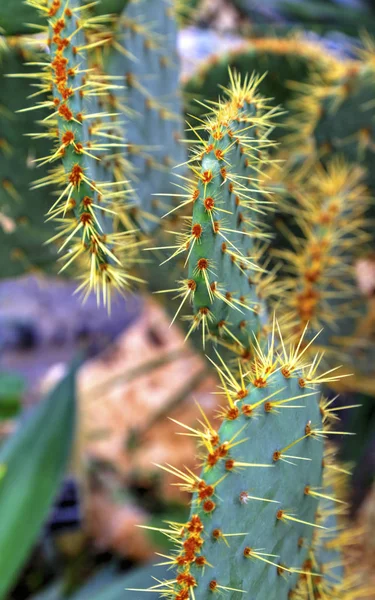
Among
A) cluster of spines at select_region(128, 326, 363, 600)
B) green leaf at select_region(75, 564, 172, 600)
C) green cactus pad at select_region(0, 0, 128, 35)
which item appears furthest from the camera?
green leaf at select_region(75, 564, 172, 600)

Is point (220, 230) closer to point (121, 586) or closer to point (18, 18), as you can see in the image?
point (18, 18)

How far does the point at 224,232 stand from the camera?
25.0 inches

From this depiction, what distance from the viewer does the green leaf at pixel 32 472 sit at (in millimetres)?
1301

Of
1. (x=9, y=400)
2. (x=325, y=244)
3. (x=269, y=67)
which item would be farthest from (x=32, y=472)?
(x=269, y=67)

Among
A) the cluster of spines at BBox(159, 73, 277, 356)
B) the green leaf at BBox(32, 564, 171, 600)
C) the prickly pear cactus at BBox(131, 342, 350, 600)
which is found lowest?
the green leaf at BBox(32, 564, 171, 600)

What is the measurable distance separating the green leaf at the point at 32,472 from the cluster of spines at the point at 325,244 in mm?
606

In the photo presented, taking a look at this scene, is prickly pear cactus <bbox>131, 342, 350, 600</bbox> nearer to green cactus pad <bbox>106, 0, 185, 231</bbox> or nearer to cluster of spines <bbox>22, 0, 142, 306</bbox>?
cluster of spines <bbox>22, 0, 142, 306</bbox>

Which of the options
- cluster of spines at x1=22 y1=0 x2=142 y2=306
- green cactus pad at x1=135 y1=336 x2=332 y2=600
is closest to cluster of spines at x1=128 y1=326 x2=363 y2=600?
green cactus pad at x1=135 y1=336 x2=332 y2=600

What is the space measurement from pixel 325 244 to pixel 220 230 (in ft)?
1.94

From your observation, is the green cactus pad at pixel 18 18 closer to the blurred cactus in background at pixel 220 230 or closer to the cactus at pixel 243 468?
the blurred cactus in background at pixel 220 230

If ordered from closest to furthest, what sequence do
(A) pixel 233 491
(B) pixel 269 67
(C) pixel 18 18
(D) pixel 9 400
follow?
(A) pixel 233 491, (C) pixel 18 18, (B) pixel 269 67, (D) pixel 9 400

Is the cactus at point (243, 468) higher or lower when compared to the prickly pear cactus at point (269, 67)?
lower

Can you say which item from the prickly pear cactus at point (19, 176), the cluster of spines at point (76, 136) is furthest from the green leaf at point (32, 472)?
the cluster of spines at point (76, 136)

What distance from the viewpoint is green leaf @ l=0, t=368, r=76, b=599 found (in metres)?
1.30
